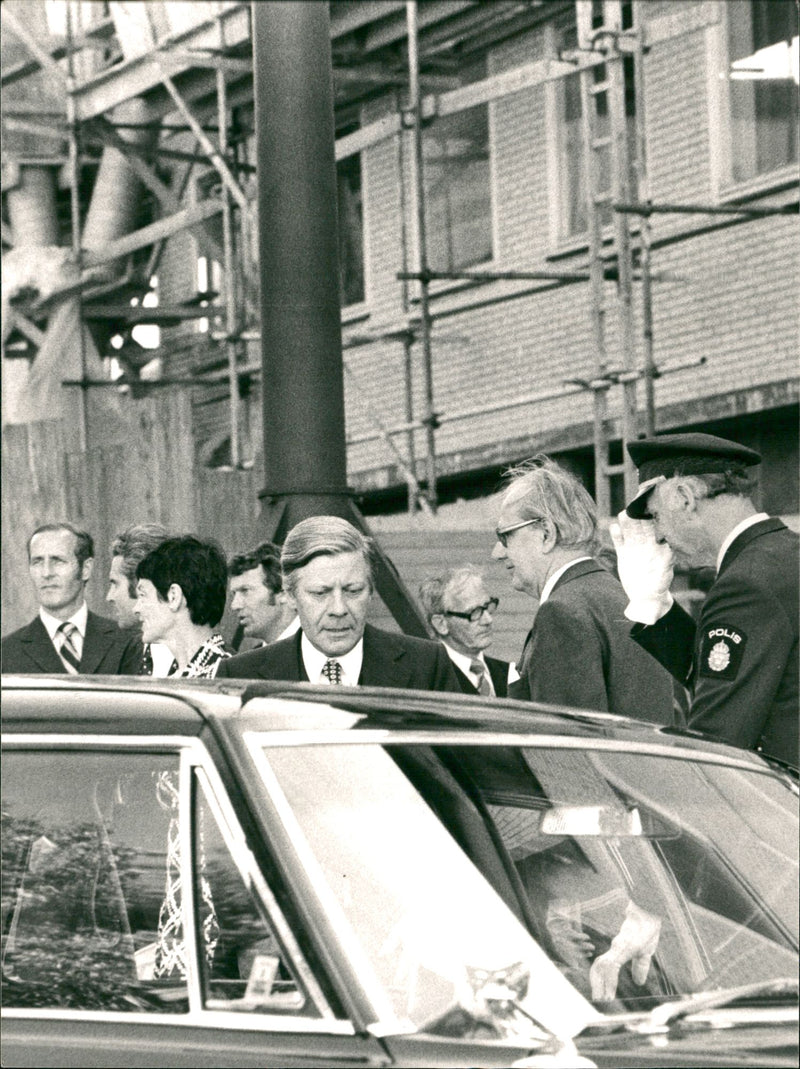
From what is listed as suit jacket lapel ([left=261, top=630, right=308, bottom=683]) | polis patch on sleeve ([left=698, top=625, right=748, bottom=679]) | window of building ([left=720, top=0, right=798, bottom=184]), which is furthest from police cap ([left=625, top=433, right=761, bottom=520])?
window of building ([left=720, top=0, right=798, bottom=184])

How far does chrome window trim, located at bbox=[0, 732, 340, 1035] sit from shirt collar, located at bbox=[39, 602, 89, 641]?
526cm

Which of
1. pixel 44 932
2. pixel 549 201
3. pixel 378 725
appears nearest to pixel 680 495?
pixel 378 725

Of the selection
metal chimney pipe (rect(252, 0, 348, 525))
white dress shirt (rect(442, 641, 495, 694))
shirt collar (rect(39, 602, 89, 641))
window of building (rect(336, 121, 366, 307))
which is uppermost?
window of building (rect(336, 121, 366, 307))

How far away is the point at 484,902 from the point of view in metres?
3.47

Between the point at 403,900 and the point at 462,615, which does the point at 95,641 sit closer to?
the point at 462,615

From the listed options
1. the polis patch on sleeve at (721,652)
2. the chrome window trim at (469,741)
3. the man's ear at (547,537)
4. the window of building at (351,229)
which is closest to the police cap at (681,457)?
the polis patch on sleeve at (721,652)

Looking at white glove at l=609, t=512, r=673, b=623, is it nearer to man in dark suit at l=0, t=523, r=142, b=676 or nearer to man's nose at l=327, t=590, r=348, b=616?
man's nose at l=327, t=590, r=348, b=616

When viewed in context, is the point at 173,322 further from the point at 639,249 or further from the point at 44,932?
the point at 44,932

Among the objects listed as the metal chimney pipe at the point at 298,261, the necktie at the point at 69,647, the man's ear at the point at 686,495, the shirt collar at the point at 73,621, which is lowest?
the necktie at the point at 69,647

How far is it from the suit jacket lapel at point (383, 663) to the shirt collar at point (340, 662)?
18 millimetres

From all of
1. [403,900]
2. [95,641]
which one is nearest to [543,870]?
[403,900]

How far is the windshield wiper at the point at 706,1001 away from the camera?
10.9ft

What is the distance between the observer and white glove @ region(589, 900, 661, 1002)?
3650mm

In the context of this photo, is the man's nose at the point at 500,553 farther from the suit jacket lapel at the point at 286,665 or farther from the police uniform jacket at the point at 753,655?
the police uniform jacket at the point at 753,655
